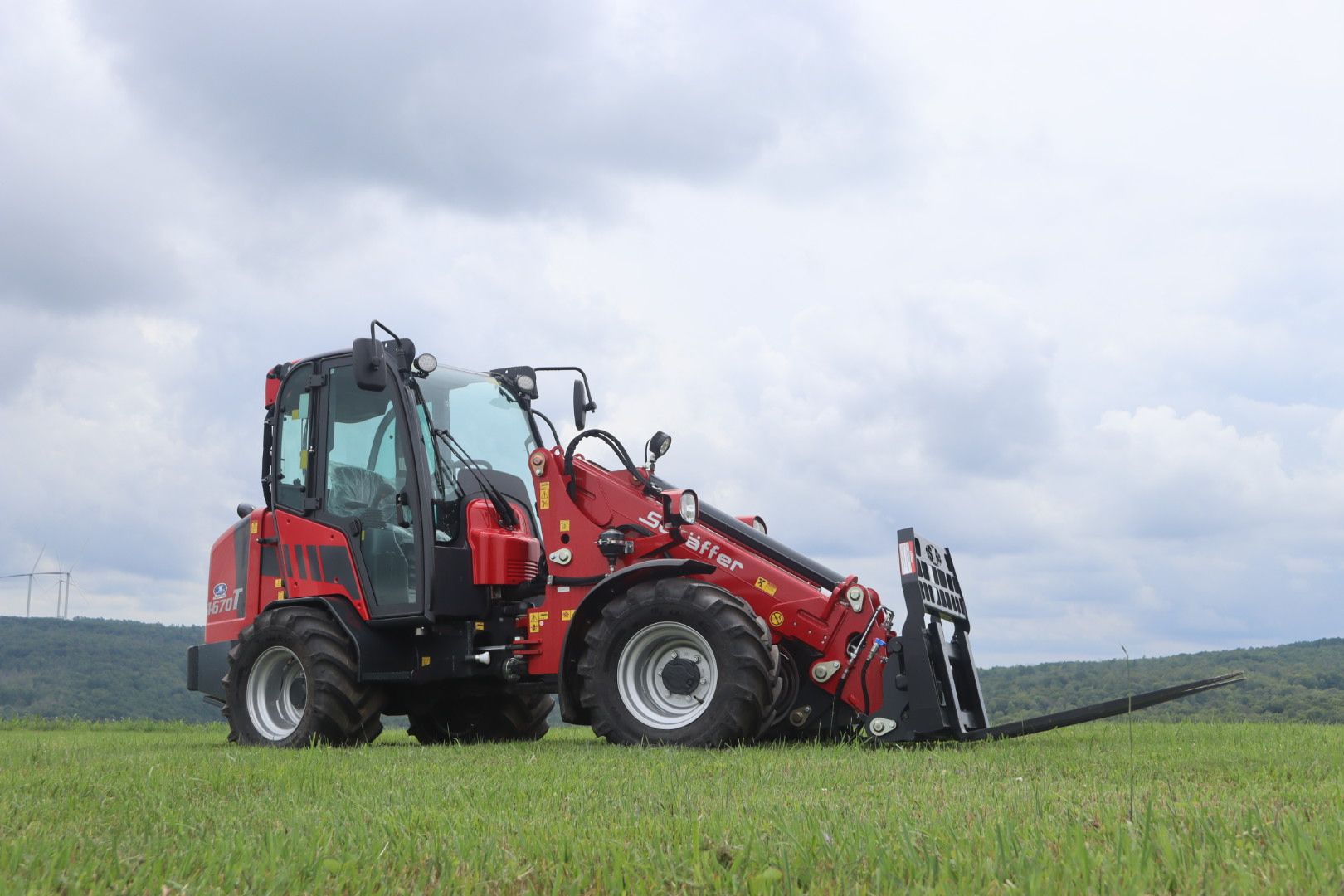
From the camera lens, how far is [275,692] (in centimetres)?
916

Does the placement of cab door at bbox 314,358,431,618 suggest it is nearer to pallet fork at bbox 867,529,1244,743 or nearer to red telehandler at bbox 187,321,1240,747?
red telehandler at bbox 187,321,1240,747

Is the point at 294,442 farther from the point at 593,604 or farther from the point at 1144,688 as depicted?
the point at 1144,688

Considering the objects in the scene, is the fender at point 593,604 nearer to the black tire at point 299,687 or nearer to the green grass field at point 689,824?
the green grass field at point 689,824

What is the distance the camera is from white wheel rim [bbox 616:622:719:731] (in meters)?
7.27

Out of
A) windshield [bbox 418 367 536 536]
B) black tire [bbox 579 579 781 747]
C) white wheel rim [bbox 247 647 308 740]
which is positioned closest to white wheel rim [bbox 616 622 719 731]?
black tire [bbox 579 579 781 747]

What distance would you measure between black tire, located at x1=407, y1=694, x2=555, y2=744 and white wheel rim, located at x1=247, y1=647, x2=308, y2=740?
113 cm

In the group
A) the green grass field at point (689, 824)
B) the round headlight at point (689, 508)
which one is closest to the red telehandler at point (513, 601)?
the round headlight at point (689, 508)

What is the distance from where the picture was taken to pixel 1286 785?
457 cm

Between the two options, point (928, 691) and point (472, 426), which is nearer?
point (928, 691)

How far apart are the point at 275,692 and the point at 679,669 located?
372cm


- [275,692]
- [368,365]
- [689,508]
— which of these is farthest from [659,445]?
[275,692]

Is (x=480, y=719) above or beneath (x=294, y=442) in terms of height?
beneath

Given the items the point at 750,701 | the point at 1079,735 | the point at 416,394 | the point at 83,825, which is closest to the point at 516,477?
the point at 416,394

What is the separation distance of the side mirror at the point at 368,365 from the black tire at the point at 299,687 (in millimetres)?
1872
